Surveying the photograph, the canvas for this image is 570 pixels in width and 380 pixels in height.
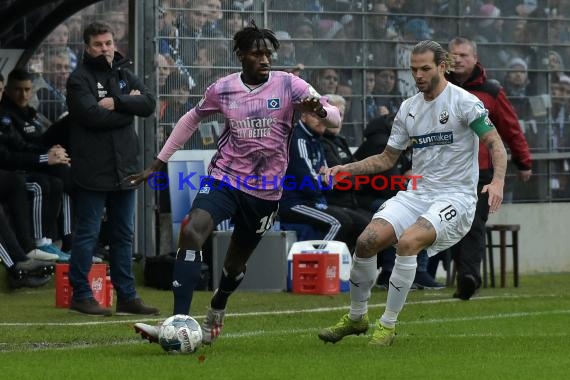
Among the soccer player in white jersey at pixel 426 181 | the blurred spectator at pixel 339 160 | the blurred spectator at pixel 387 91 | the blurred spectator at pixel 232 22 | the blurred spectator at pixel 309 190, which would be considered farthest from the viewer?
the blurred spectator at pixel 387 91

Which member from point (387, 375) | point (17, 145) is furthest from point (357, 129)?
point (387, 375)

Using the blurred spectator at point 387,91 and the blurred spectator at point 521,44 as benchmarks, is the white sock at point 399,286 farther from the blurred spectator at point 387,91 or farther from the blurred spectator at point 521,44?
the blurred spectator at point 521,44

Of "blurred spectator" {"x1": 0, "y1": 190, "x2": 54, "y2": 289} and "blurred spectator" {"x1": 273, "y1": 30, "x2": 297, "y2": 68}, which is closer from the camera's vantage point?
"blurred spectator" {"x1": 0, "y1": 190, "x2": 54, "y2": 289}

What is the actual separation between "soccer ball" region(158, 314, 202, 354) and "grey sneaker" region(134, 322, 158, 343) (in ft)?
0.10

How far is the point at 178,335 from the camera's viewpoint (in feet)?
30.8

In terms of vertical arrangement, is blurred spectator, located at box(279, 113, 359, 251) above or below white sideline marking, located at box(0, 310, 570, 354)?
above

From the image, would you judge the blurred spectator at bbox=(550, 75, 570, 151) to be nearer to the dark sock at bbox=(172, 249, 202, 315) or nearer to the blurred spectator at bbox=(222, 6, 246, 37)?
the blurred spectator at bbox=(222, 6, 246, 37)

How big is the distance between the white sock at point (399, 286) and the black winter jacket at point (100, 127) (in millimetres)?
3462

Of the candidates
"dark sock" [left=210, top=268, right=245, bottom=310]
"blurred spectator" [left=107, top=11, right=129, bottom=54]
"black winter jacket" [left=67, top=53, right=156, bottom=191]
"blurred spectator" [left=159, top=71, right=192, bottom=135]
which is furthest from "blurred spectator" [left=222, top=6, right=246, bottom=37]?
"dark sock" [left=210, top=268, right=245, bottom=310]

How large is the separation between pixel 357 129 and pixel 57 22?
401cm

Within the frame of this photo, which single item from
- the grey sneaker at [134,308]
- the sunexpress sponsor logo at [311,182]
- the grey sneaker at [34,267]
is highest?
the sunexpress sponsor logo at [311,182]

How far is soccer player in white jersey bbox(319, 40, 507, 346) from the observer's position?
10.3 meters

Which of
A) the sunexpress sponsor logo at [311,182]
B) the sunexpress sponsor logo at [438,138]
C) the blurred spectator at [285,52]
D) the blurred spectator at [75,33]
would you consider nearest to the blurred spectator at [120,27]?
the blurred spectator at [75,33]

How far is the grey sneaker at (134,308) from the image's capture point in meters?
13.0
